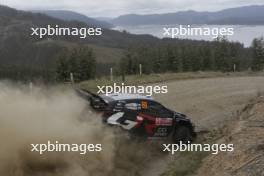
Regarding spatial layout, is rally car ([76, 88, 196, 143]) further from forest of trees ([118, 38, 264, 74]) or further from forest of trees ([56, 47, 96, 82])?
forest of trees ([118, 38, 264, 74])

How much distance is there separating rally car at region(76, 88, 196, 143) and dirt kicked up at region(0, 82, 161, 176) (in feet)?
0.99

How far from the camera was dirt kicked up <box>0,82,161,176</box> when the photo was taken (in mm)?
9578

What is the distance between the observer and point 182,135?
501 inches

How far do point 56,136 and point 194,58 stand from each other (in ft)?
250

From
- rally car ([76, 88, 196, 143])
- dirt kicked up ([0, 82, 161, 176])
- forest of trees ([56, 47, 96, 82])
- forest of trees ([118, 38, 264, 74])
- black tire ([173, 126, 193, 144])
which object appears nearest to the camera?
dirt kicked up ([0, 82, 161, 176])

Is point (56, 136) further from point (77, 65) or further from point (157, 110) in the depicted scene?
point (77, 65)

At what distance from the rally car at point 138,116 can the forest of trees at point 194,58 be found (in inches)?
2173

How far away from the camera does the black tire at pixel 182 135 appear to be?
41.4ft

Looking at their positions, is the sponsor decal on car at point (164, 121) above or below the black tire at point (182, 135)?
above

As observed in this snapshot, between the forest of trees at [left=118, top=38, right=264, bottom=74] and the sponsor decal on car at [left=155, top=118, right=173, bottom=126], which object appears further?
the forest of trees at [left=118, top=38, right=264, bottom=74]

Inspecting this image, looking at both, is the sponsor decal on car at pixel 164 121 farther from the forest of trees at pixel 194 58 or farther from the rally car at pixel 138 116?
the forest of trees at pixel 194 58

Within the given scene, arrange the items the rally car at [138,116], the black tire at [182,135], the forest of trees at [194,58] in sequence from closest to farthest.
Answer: the rally car at [138,116] < the black tire at [182,135] < the forest of trees at [194,58]

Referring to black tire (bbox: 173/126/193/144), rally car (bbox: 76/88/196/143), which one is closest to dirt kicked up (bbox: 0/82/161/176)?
rally car (bbox: 76/88/196/143)

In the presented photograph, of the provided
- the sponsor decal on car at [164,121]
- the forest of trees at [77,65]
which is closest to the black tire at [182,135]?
the sponsor decal on car at [164,121]
